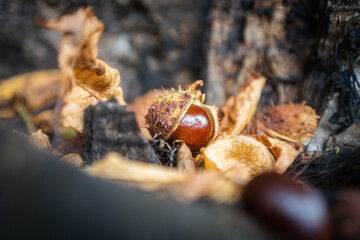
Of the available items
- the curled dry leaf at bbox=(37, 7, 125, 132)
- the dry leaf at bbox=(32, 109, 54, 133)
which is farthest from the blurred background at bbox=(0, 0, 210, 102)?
the curled dry leaf at bbox=(37, 7, 125, 132)

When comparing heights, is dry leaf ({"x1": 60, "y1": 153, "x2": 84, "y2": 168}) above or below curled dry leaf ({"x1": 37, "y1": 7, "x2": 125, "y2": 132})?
below

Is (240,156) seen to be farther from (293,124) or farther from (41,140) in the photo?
(41,140)

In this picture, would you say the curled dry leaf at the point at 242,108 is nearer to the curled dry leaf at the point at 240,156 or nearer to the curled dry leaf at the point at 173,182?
the curled dry leaf at the point at 240,156

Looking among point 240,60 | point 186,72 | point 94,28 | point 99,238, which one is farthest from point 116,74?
point 186,72

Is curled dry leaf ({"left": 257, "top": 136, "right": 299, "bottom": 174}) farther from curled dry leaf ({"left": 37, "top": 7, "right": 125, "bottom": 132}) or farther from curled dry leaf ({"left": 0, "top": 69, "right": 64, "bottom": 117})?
curled dry leaf ({"left": 0, "top": 69, "right": 64, "bottom": 117})

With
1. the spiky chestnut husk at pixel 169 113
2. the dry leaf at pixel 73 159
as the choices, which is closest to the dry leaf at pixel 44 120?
the dry leaf at pixel 73 159

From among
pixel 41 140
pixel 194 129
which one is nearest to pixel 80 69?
pixel 41 140

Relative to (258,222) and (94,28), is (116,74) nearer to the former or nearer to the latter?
(94,28)
